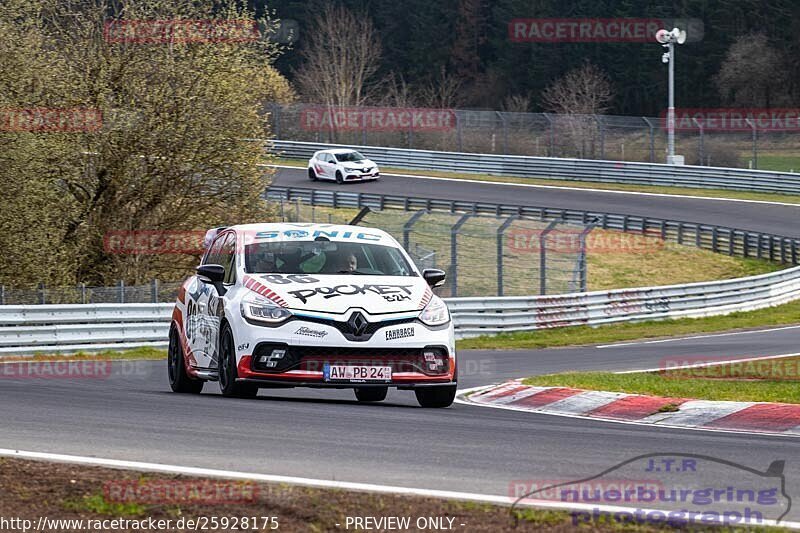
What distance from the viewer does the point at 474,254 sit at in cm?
3641

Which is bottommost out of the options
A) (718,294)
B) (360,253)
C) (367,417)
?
(718,294)

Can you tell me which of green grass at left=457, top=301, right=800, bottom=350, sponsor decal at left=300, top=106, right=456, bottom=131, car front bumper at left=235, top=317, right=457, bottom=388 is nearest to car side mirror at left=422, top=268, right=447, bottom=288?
car front bumper at left=235, top=317, right=457, bottom=388

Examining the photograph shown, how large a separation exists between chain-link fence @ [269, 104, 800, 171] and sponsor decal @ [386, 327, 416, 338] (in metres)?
47.3

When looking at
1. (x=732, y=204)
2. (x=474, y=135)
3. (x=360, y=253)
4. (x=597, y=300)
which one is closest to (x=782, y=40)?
(x=474, y=135)

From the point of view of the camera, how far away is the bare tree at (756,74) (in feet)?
279

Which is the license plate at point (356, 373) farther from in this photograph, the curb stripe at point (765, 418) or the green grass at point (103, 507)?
the green grass at point (103, 507)

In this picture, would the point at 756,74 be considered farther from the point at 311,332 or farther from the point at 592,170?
the point at 311,332

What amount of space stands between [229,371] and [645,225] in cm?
3376

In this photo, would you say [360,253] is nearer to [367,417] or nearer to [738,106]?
[367,417]

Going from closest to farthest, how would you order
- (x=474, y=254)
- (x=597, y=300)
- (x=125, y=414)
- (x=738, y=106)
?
(x=125, y=414)
(x=597, y=300)
(x=474, y=254)
(x=738, y=106)

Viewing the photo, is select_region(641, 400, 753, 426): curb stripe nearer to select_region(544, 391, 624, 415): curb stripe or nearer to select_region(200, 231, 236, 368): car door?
select_region(544, 391, 624, 415): curb stripe

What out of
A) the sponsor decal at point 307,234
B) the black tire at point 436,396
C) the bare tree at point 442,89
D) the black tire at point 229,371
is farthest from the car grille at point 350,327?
Result: the bare tree at point 442,89

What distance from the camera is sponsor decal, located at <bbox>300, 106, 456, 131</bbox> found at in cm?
7019

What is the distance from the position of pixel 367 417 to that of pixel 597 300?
1954cm
